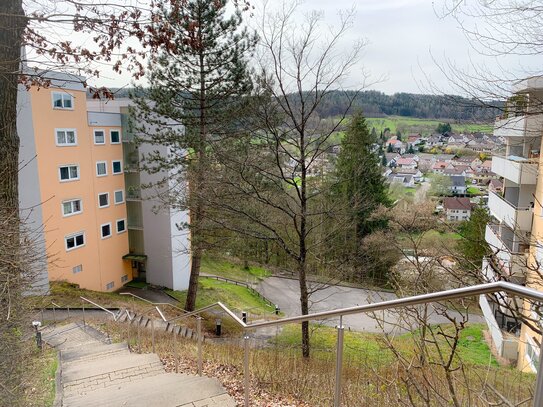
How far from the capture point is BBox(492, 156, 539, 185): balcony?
1044 cm

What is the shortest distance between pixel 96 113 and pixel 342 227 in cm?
1634

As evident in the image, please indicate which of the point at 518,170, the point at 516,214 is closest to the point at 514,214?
the point at 516,214

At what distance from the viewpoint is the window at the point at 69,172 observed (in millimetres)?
18594

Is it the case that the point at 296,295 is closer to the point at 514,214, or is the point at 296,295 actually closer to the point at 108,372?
the point at 514,214

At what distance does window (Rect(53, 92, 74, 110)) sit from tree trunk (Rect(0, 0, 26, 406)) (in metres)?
14.3

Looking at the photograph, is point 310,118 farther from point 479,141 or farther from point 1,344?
point 1,344

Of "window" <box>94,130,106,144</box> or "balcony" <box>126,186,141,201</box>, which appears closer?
"window" <box>94,130,106,144</box>

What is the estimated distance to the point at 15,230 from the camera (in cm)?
517

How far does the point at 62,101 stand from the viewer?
18094mm

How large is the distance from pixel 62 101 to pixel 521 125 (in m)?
18.7

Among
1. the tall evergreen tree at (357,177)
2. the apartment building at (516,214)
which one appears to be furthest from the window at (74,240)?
the apartment building at (516,214)

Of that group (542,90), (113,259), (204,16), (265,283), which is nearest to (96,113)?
(113,259)

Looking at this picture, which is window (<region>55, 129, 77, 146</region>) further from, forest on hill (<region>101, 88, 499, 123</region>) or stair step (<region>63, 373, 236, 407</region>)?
stair step (<region>63, 373, 236, 407</region>)

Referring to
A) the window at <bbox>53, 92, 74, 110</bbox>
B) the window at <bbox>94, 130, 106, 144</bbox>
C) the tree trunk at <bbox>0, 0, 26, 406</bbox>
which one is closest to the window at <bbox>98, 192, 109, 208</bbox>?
the window at <bbox>94, 130, 106, 144</bbox>
